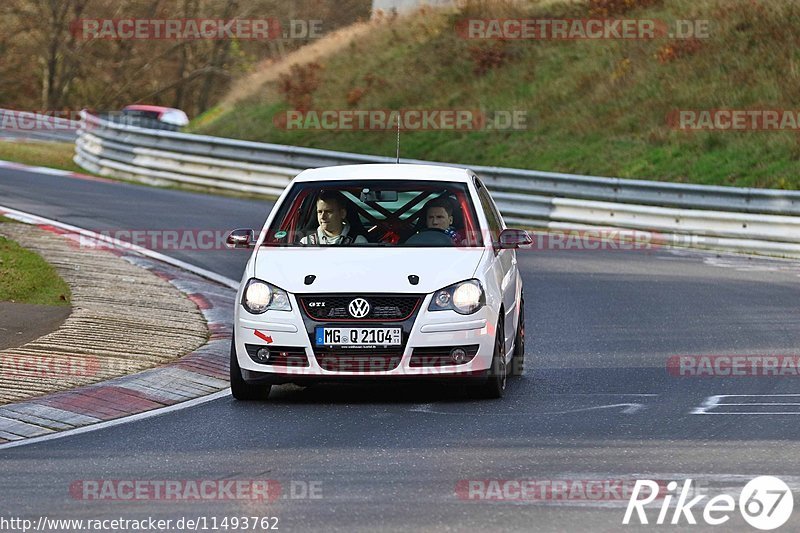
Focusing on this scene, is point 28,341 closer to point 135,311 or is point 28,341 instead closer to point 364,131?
point 135,311

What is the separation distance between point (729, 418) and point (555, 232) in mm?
14588

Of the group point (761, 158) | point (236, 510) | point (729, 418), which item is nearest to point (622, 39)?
point (761, 158)

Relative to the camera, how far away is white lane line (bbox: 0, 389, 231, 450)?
28.9 feet

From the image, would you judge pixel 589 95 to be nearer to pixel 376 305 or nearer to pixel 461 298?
pixel 461 298

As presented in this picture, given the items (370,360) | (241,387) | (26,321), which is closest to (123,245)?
(26,321)

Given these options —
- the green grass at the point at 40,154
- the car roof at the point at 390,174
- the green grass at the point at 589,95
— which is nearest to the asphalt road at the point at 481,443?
the car roof at the point at 390,174

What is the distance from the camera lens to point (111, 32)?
195 feet

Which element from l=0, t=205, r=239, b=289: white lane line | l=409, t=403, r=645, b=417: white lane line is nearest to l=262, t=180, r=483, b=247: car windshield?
l=409, t=403, r=645, b=417: white lane line

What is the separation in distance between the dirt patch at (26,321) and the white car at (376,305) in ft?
7.62

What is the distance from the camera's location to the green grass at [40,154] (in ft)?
108

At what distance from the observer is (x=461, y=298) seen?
996 cm

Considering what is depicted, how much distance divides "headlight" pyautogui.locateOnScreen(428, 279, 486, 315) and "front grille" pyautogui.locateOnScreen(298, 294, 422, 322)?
14cm

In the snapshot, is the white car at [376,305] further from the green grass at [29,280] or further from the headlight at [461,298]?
the green grass at [29,280]

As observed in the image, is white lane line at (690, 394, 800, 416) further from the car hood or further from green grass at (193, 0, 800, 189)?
green grass at (193, 0, 800, 189)
